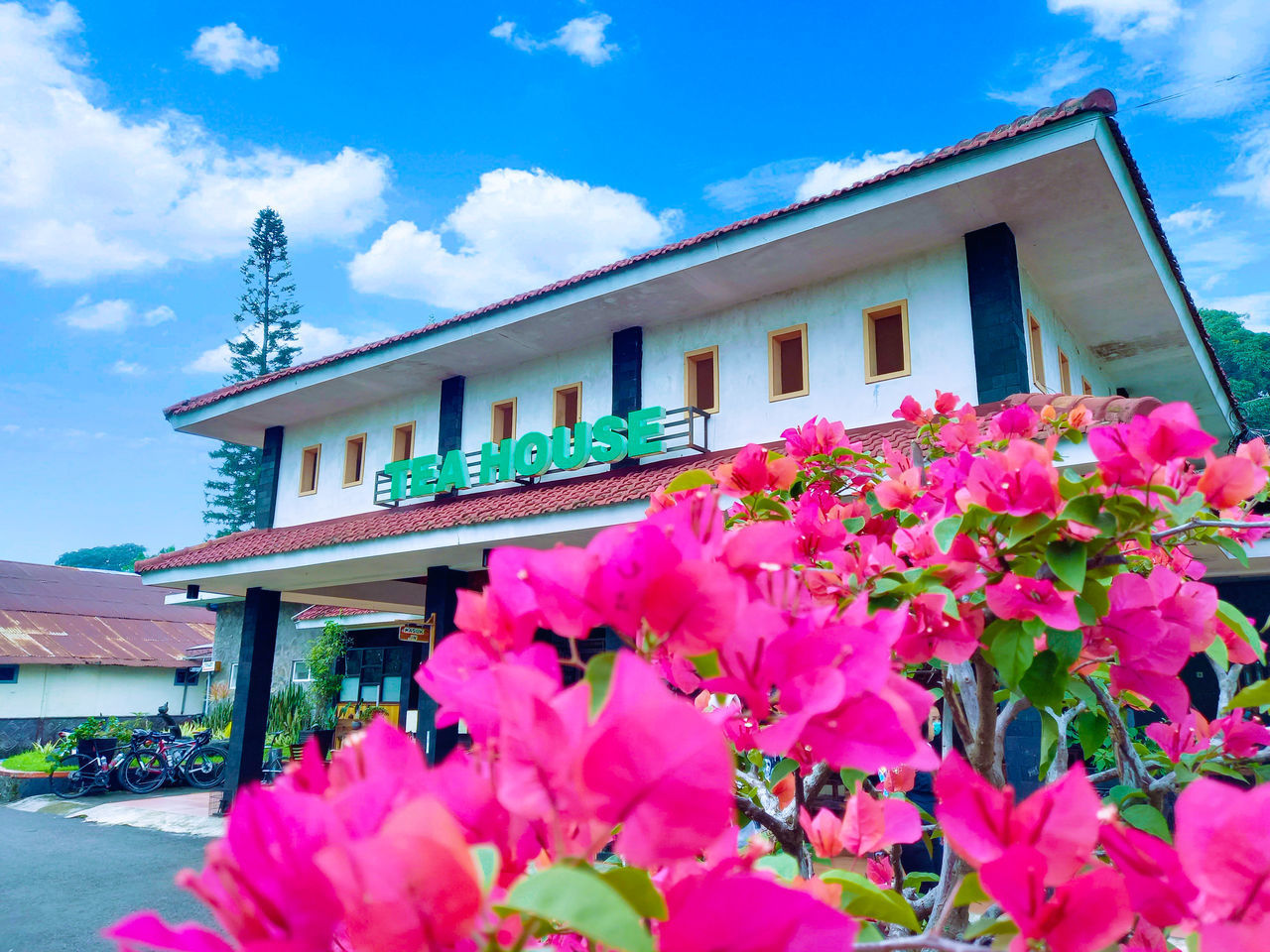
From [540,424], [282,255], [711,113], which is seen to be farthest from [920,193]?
[282,255]

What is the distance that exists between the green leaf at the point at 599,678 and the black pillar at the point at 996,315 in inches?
246

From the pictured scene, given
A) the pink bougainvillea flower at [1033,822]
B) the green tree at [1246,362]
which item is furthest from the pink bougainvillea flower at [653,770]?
the green tree at [1246,362]

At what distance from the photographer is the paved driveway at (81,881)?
5.70 meters

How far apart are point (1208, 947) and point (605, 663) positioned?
1.15ft

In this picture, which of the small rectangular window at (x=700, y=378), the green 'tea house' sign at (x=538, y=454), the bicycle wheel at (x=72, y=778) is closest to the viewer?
the green 'tea house' sign at (x=538, y=454)

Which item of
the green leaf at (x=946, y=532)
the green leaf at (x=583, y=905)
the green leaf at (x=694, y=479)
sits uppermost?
the green leaf at (x=694, y=479)

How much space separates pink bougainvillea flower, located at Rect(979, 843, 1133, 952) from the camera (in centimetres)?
54

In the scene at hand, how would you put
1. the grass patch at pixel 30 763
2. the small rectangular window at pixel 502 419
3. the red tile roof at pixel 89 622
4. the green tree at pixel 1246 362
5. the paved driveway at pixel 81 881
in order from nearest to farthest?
the paved driveway at pixel 81 881, the small rectangular window at pixel 502 419, the grass patch at pixel 30 763, the red tile roof at pixel 89 622, the green tree at pixel 1246 362

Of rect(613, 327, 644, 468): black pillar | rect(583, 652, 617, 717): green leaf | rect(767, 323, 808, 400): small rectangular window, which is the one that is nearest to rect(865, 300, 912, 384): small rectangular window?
rect(767, 323, 808, 400): small rectangular window

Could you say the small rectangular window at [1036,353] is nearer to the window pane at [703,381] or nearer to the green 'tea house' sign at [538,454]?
the window pane at [703,381]

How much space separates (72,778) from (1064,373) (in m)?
13.9

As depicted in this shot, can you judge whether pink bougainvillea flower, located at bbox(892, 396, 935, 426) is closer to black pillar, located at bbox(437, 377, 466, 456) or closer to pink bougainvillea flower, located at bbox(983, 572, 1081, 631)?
pink bougainvillea flower, located at bbox(983, 572, 1081, 631)

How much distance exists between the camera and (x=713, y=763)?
414 mm

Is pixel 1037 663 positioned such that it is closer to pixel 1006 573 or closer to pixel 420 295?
pixel 1006 573
